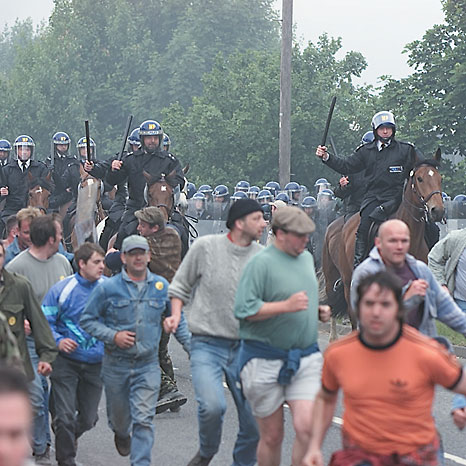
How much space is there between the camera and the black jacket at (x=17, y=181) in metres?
20.9

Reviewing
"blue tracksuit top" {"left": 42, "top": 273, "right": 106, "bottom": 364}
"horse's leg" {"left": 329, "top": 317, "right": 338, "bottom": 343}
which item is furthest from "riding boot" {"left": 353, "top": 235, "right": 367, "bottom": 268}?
"blue tracksuit top" {"left": 42, "top": 273, "right": 106, "bottom": 364}

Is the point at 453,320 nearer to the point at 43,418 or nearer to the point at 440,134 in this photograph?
the point at 43,418

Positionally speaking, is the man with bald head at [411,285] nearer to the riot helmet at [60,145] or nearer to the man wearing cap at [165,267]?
the man wearing cap at [165,267]

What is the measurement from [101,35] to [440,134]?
5231 centimetres

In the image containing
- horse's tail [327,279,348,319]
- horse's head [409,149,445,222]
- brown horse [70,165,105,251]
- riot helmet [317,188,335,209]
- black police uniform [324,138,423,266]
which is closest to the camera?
horse's head [409,149,445,222]

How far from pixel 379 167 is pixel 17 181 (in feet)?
26.8

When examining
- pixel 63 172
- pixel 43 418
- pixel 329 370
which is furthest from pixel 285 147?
pixel 329 370

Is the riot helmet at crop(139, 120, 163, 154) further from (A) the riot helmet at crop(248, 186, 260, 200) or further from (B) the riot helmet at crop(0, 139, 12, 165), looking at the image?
(A) the riot helmet at crop(248, 186, 260, 200)

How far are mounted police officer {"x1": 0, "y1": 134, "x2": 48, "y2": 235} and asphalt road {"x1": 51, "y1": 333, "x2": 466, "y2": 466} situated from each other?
9734 mm

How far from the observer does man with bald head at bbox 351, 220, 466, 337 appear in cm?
687

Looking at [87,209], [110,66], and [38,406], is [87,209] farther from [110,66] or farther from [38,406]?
[110,66]

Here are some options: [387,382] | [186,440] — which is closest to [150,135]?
[186,440]

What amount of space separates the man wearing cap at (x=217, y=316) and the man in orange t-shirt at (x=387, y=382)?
2361mm

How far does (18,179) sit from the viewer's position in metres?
21.1
